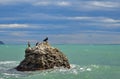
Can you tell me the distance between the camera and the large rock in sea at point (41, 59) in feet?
206

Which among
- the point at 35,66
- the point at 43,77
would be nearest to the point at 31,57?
the point at 35,66

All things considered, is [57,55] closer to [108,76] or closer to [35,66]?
[35,66]

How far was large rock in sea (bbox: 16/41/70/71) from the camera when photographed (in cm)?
6288

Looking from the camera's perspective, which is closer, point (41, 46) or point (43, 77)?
point (43, 77)

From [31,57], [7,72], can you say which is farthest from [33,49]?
[7,72]

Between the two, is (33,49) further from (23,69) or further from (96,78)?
(96,78)

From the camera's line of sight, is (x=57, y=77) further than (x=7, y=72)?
No

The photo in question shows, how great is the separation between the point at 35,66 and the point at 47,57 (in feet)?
7.35

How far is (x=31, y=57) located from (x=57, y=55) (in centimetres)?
413

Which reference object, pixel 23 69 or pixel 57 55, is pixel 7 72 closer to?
pixel 23 69

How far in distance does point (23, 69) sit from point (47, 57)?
3957 mm

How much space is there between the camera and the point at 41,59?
206 ft

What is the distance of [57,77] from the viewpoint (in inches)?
2156

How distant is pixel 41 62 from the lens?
62.7m
